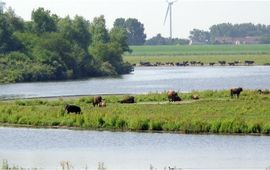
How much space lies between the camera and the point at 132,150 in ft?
134

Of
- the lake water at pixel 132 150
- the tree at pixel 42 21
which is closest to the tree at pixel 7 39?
the tree at pixel 42 21

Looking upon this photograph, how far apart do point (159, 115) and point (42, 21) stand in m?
91.2

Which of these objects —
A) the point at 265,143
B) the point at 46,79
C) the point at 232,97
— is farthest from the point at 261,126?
the point at 46,79

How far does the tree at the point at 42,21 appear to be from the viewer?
454 ft

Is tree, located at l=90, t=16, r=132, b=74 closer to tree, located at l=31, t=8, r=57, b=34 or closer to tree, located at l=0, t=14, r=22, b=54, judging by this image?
tree, located at l=31, t=8, r=57, b=34

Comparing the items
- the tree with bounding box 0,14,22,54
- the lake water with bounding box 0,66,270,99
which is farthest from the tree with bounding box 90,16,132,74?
the lake water with bounding box 0,66,270,99

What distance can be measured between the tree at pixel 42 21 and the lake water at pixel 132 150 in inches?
3558

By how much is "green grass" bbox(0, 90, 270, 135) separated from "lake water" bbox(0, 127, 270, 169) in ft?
3.87

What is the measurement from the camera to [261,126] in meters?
44.6

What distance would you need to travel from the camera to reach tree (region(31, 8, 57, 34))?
138m

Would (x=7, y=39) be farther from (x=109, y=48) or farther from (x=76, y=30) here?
(x=109, y=48)

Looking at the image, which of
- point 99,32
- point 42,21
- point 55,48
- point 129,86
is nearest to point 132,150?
point 129,86

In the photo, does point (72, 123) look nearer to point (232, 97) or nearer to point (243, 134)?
point (243, 134)

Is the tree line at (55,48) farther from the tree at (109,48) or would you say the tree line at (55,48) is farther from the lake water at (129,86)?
the lake water at (129,86)
